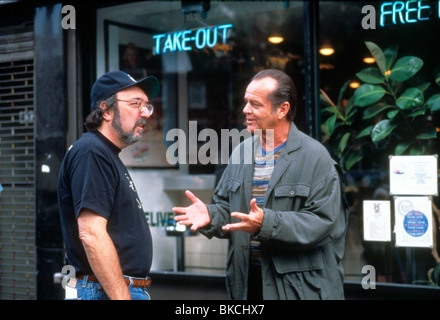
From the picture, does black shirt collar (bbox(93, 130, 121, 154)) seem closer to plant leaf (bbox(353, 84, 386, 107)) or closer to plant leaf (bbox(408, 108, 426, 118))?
plant leaf (bbox(353, 84, 386, 107))

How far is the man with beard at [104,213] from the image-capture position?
2.93m

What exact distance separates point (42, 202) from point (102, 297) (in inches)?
124

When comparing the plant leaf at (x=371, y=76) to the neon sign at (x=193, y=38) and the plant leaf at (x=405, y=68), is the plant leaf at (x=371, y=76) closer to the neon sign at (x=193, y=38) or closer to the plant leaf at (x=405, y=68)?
the plant leaf at (x=405, y=68)

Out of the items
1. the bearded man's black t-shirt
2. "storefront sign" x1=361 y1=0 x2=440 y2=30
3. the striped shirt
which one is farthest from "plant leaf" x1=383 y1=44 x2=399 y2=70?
the bearded man's black t-shirt

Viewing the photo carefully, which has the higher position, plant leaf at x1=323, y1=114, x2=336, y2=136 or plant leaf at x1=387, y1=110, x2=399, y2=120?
plant leaf at x1=387, y1=110, x2=399, y2=120

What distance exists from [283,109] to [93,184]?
4.91 feet

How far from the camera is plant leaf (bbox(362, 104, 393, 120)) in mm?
5148

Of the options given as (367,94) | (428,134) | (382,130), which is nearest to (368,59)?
(367,94)

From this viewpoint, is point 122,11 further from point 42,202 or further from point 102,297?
point 102,297

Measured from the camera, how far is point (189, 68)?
6.50 m

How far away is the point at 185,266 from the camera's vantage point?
617 centimetres

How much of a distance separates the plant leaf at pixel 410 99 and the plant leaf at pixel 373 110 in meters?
Result: 0.13

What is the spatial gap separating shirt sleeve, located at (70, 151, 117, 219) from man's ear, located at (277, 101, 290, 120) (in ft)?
4.31
